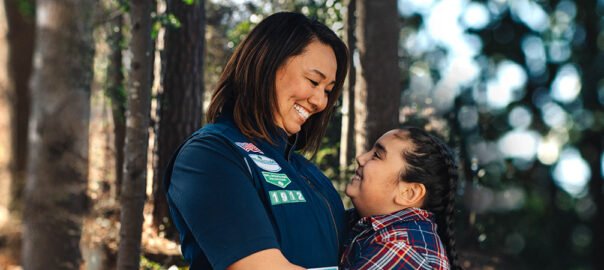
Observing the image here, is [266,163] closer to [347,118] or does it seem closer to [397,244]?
[397,244]

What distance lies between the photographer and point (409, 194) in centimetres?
276

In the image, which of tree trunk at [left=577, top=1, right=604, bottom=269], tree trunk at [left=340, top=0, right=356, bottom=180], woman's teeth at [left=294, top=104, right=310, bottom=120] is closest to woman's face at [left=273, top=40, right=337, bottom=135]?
woman's teeth at [left=294, top=104, right=310, bottom=120]

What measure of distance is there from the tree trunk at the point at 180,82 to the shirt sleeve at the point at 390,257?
6194 millimetres

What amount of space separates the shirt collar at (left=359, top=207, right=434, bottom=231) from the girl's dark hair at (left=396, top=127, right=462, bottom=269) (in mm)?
99

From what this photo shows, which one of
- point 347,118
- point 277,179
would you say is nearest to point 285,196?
point 277,179

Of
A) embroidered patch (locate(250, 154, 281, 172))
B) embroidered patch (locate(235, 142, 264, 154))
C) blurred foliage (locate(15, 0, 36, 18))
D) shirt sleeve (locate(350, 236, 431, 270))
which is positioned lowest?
shirt sleeve (locate(350, 236, 431, 270))

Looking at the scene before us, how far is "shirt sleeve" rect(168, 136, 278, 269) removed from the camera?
1.82 metres

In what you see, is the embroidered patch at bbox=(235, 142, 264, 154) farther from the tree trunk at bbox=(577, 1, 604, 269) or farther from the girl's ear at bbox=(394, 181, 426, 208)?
the tree trunk at bbox=(577, 1, 604, 269)

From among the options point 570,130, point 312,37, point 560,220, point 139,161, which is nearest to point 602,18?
point 570,130

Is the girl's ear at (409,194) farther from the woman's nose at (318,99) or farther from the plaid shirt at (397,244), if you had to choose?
the woman's nose at (318,99)

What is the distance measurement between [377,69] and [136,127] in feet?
8.34

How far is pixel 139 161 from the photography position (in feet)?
14.9

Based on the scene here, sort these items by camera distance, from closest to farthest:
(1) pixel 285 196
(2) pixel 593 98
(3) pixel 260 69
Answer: (1) pixel 285 196 < (3) pixel 260 69 < (2) pixel 593 98

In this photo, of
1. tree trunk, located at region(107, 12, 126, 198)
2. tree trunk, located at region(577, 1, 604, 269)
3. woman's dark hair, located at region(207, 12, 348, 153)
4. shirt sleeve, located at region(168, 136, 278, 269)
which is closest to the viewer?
shirt sleeve, located at region(168, 136, 278, 269)
